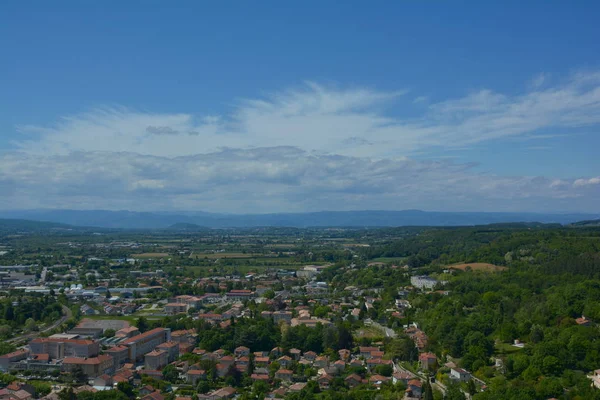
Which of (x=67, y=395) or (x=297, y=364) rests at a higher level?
(x=67, y=395)

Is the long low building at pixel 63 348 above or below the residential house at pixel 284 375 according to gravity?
above

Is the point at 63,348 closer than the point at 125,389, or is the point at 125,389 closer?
the point at 125,389

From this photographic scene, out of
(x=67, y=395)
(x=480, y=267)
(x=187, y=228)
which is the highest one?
(x=187, y=228)

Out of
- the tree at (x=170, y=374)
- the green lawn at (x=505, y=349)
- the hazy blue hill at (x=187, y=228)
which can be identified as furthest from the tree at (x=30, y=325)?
the hazy blue hill at (x=187, y=228)

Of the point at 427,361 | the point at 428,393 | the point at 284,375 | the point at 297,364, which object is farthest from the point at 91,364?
the point at 427,361

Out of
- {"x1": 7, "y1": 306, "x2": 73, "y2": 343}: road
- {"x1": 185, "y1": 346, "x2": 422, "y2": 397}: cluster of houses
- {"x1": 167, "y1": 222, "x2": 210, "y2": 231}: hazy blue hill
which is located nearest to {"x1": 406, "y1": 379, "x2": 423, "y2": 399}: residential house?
{"x1": 185, "y1": 346, "x2": 422, "y2": 397}: cluster of houses

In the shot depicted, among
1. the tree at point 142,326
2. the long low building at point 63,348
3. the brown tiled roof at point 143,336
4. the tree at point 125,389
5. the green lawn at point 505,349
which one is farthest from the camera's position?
the tree at point 142,326

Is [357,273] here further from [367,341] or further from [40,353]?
[40,353]

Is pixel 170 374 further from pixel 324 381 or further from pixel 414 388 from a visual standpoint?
pixel 414 388

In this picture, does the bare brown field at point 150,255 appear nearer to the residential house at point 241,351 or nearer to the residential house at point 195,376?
the residential house at point 241,351

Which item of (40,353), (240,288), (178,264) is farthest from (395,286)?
(178,264)

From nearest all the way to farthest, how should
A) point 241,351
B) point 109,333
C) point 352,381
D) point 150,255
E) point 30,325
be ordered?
point 352,381
point 241,351
point 109,333
point 30,325
point 150,255
